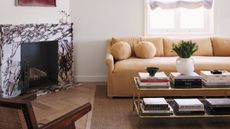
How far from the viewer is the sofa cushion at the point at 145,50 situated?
5145mm

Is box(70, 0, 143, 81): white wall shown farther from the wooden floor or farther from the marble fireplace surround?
the wooden floor

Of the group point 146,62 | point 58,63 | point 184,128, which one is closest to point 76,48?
point 58,63

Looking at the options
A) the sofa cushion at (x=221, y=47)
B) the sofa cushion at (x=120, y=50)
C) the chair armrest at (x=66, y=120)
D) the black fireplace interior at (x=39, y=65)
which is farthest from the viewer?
the sofa cushion at (x=221, y=47)

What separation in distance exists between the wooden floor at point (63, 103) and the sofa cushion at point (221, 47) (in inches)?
79.1

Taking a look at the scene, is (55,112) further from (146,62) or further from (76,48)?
(76,48)

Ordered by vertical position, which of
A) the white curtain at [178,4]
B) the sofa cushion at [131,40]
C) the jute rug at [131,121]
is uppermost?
the white curtain at [178,4]

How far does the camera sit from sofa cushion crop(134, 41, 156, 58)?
5.14m

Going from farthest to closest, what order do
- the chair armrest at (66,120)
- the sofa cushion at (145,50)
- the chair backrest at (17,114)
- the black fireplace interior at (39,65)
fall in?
the sofa cushion at (145,50)
the black fireplace interior at (39,65)
the chair armrest at (66,120)
the chair backrest at (17,114)

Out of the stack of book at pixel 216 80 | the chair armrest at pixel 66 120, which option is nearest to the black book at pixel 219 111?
the stack of book at pixel 216 80

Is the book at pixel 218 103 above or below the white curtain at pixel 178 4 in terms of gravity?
below

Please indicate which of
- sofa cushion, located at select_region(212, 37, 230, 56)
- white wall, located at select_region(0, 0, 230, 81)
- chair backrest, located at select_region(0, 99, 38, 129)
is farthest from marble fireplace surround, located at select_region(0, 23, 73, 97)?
chair backrest, located at select_region(0, 99, 38, 129)

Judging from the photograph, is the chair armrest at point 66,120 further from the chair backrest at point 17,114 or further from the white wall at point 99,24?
the white wall at point 99,24

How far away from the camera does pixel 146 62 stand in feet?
15.8

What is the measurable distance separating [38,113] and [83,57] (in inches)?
76.5
